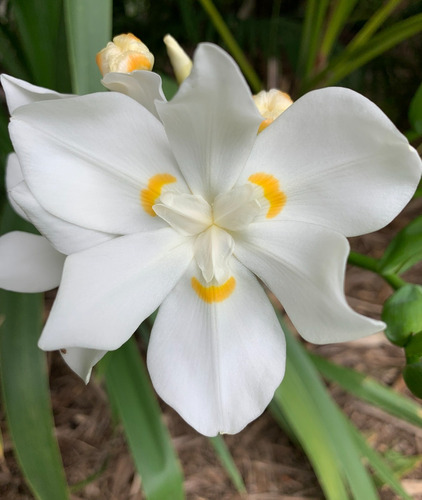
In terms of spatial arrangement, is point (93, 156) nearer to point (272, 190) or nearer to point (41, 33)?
point (272, 190)

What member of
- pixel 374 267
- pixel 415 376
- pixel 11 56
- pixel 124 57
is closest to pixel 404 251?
pixel 374 267

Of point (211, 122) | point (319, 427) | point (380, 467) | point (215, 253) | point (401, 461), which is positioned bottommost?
point (401, 461)

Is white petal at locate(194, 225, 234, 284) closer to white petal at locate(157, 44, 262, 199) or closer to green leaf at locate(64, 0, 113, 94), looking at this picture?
white petal at locate(157, 44, 262, 199)

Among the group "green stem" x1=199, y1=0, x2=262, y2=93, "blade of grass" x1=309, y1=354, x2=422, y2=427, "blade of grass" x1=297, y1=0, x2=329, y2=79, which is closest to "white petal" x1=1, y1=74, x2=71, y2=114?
"green stem" x1=199, y1=0, x2=262, y2=93

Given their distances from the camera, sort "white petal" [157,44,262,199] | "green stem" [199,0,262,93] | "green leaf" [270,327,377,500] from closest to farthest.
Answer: "white petal" [157,44,262,199] → "green leaf" [270,327,377,500] → "green stem" [199,0,262,93]

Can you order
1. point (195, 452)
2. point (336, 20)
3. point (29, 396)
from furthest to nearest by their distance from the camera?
point (195, 452), point (336, 20), point (29, 396)

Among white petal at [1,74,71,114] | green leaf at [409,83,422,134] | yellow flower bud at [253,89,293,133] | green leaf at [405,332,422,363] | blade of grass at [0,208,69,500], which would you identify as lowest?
blade of grass at [0,208,69,500]

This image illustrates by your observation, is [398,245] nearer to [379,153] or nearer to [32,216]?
[379,153]

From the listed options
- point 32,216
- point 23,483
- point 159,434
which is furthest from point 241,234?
point 23,483
